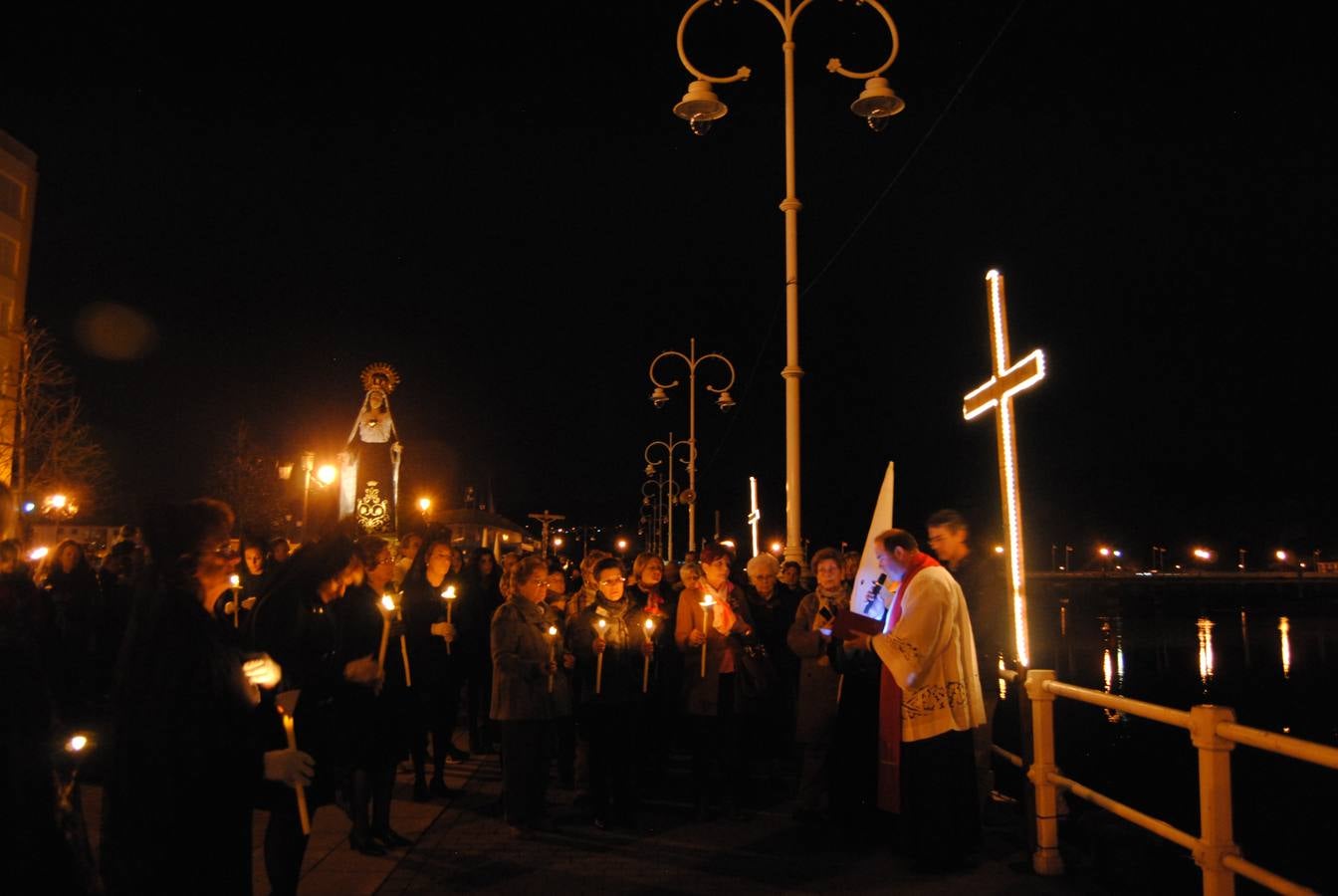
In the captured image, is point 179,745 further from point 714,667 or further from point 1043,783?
point 714,667

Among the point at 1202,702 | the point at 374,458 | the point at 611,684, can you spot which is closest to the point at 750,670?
the point at 611,684

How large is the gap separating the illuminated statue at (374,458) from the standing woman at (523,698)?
23.5 metres

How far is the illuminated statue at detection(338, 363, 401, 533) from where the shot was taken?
99.2 ft

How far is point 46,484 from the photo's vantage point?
104ft

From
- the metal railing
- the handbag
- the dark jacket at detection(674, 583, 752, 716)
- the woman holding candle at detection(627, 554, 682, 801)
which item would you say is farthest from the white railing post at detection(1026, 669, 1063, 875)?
the woman holding candle at detection(627, 554, 682, 801)

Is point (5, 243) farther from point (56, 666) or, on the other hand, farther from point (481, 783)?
point (481, 783)

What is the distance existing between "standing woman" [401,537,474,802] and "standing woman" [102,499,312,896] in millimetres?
4602

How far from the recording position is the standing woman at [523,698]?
7434mm

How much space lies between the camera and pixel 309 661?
5.23m

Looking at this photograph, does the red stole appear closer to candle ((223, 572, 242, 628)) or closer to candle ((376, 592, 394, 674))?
candle ((376, 592, 394, 674))

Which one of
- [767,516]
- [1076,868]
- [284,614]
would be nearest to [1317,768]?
[1076,868]

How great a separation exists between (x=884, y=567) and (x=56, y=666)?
9446 mm

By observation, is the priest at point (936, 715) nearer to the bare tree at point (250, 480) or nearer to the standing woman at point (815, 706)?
the standing woman at point (815, 706)

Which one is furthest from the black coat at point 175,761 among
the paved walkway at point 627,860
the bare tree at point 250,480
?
the bare tree at point 250,480
